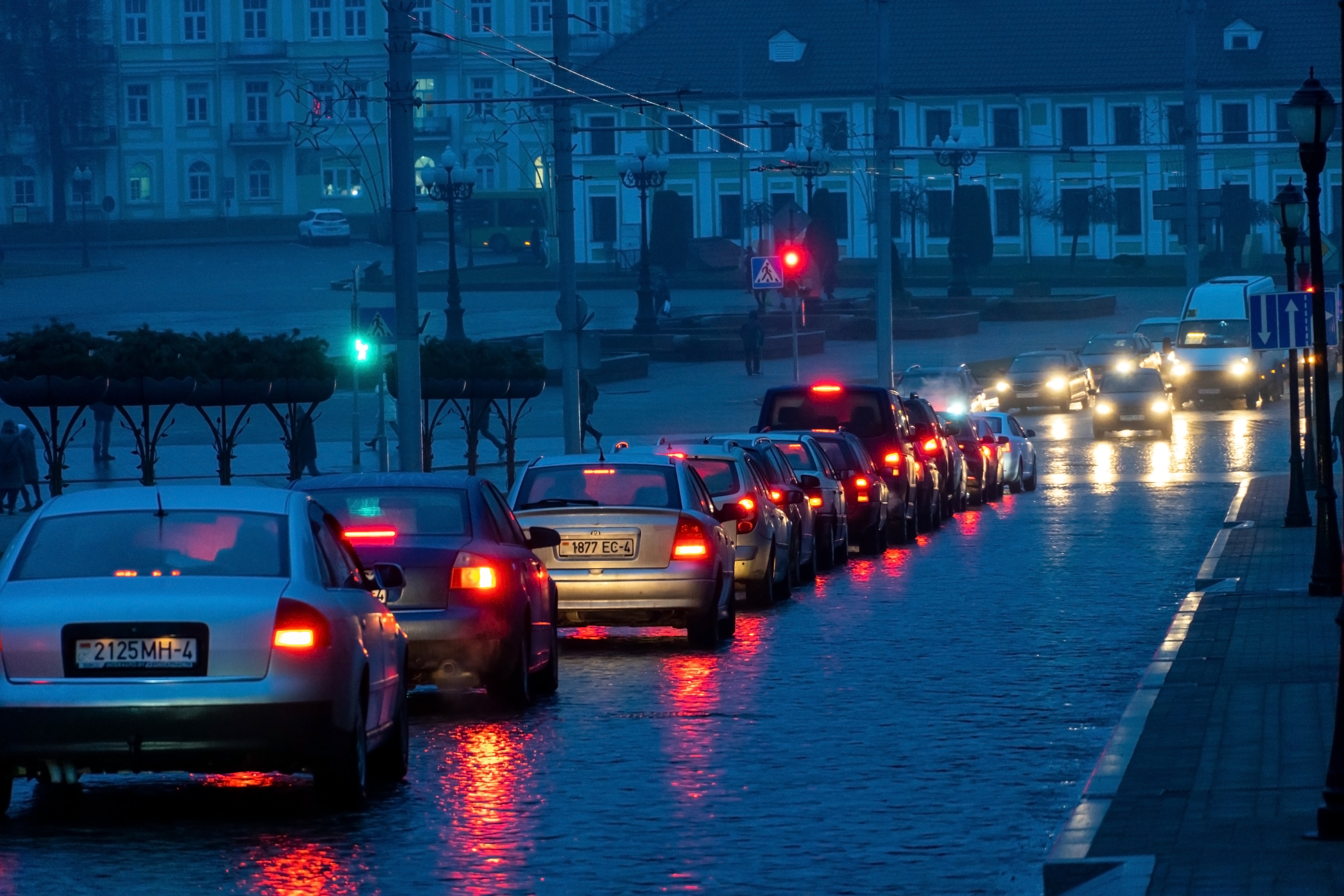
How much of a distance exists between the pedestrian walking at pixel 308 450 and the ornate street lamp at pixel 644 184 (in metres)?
21.3

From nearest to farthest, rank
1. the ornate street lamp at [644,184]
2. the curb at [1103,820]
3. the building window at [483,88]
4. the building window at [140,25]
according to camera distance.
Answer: the curb at [1103,820] → the ornate street lamp at [644,184] → the building window at [483,88] → the building window at [140,25]

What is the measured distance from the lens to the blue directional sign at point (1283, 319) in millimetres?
24250

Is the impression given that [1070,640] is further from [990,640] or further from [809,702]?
[809,702]

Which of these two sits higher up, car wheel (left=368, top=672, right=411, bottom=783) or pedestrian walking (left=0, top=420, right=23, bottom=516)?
pedestrian walking (left=0, top=420, right=23, bottom=516)

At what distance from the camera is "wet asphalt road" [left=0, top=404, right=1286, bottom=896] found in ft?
28.1

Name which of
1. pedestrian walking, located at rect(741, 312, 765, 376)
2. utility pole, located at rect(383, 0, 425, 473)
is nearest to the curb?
utility pole, located at rect(383, 0, 425, 473)

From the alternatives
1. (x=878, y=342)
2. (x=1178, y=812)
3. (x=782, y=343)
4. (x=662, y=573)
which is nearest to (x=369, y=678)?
(x=1178, y=812)

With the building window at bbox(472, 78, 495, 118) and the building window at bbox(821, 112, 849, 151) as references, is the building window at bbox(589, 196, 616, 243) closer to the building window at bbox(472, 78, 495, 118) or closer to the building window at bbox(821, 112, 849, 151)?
the building window at bbox(472, 78, 495, 118)

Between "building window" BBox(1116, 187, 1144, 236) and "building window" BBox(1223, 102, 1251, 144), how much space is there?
4.14 m

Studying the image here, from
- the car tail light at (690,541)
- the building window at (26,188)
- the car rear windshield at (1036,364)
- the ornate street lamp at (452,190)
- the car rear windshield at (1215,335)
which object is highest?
the building window at (26,188)

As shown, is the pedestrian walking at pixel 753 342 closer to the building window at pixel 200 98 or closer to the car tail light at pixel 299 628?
the car tail light at pixel 299 628

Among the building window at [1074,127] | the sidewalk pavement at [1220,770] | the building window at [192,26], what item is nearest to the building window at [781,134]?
A: the building window at [1074,127]

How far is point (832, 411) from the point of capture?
29219 millimetres

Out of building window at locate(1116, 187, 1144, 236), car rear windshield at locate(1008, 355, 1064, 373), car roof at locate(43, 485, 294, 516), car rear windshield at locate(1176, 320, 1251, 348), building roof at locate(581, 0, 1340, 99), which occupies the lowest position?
car roof at locate(43, 485, 294, 516)
